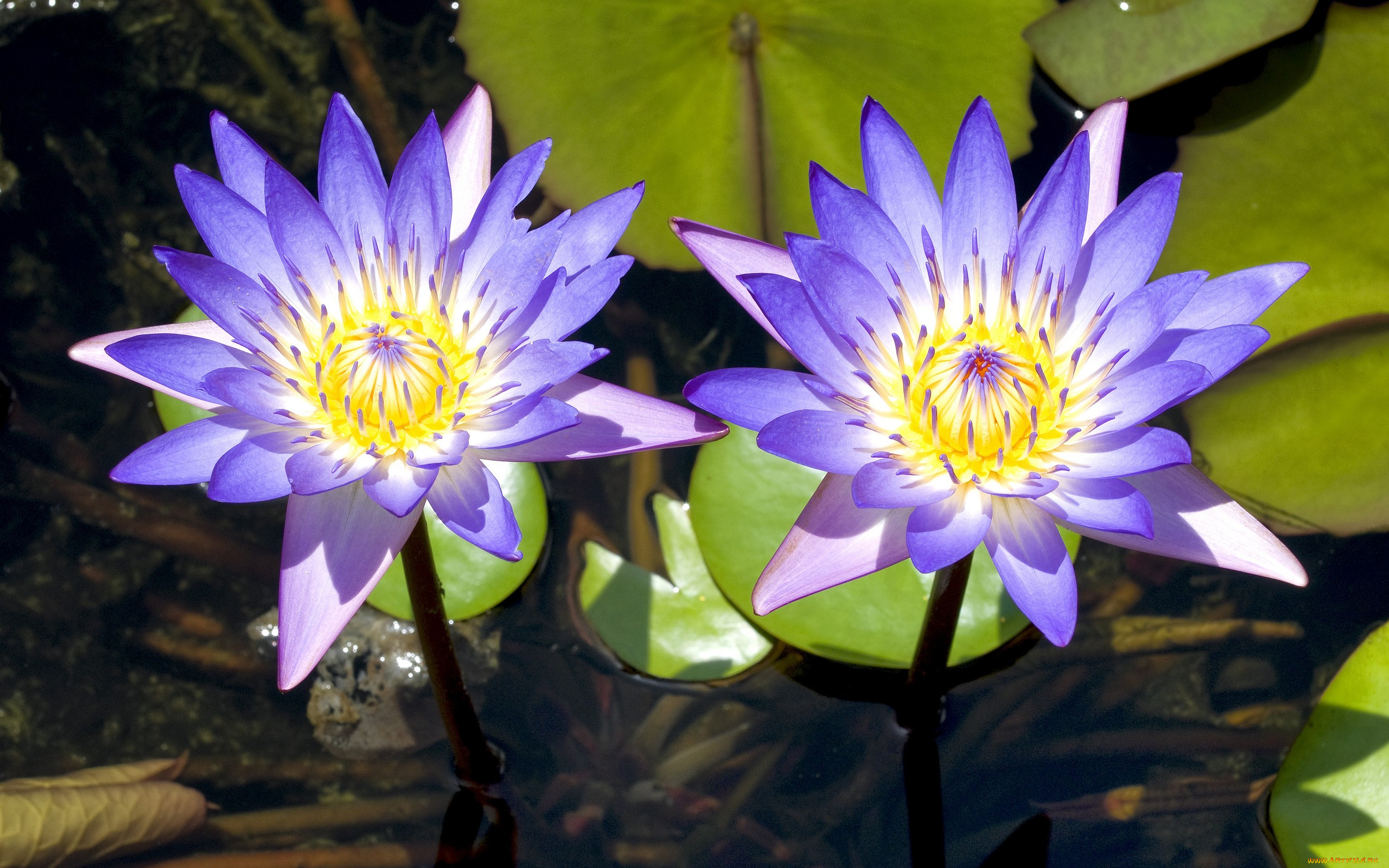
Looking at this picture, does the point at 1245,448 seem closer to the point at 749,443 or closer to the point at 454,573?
the point at 749,443

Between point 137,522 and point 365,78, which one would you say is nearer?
point 137,522

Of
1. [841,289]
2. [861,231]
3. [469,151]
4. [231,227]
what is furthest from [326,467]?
[861,231]

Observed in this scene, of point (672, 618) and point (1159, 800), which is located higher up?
point (672, 618)

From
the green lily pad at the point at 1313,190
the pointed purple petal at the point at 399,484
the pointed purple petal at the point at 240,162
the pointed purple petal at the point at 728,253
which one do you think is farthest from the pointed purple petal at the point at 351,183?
the green lily pad at the point at 1313,190

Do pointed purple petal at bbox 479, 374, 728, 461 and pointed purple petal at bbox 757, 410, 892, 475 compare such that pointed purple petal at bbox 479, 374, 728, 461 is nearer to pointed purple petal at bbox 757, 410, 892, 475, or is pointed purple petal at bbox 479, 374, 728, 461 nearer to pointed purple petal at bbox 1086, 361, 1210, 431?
pointed purple petal at bbox 757, 410, 892, 475

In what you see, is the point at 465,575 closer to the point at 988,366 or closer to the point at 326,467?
the point at 326,467

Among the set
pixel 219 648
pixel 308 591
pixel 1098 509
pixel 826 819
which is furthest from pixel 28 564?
pixel 1098 509
